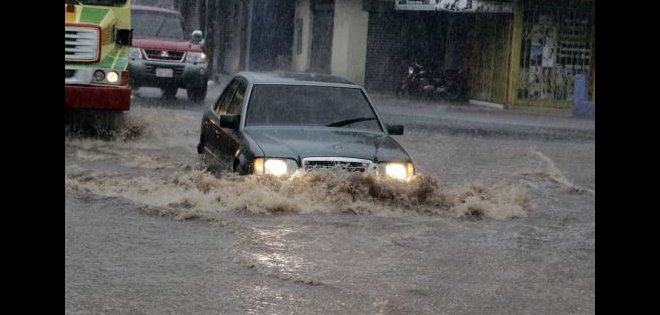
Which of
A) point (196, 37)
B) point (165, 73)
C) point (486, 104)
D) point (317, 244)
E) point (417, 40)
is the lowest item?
point (317, 244)

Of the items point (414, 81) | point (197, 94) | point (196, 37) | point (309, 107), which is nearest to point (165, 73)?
point (196, 37)

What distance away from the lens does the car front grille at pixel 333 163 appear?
9.60 meters

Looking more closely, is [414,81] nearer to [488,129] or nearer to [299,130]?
[488,129]

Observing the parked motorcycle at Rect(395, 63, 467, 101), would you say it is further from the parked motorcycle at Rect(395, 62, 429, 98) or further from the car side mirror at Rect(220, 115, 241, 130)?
the car side mirror at Rect(220, 115, 241, 130)

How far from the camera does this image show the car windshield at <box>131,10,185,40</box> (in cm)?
2380

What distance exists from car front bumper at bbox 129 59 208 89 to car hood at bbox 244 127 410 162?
1306 centimetres

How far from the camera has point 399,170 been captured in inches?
390

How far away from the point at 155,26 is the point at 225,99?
496 inches

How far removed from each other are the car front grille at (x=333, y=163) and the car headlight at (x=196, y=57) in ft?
46.3

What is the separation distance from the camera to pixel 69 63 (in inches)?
576
